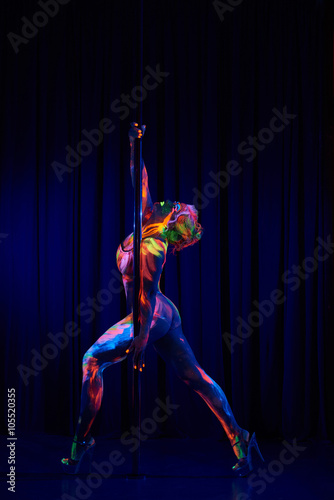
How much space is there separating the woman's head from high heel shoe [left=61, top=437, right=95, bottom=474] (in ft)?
3.91

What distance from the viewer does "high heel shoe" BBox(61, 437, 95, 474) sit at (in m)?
3.15

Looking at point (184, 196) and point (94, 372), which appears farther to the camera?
point (184, 196)

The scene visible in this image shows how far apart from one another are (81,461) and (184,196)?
1.99 meters

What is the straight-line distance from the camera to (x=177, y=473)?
11.0ft

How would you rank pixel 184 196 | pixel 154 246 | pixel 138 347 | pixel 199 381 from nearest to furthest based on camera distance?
pixel 138 347 < pixel 154 246 < pixel 199 381 < pixel 184 196

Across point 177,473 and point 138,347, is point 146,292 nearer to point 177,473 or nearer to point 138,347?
point 138,347

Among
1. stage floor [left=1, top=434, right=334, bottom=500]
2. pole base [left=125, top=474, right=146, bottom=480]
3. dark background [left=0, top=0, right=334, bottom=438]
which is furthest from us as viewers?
dark background [left=0, top=0, right=334, bottom=438]

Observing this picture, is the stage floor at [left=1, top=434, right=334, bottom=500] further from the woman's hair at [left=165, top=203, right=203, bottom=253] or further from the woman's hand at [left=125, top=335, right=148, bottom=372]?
the woman's hair at [left=165, top=203, right=203, bottom=253]

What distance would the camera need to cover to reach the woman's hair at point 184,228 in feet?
10.9

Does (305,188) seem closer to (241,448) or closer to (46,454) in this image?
(241,448)

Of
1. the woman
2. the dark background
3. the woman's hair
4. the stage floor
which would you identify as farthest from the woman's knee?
the dark background

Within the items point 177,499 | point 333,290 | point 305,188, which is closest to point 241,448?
point 177,499

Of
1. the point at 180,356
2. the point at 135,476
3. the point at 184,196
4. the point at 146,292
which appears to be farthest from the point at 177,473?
the point at 184,196

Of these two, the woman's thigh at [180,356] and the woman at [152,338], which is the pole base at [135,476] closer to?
the woman at [152,338]
